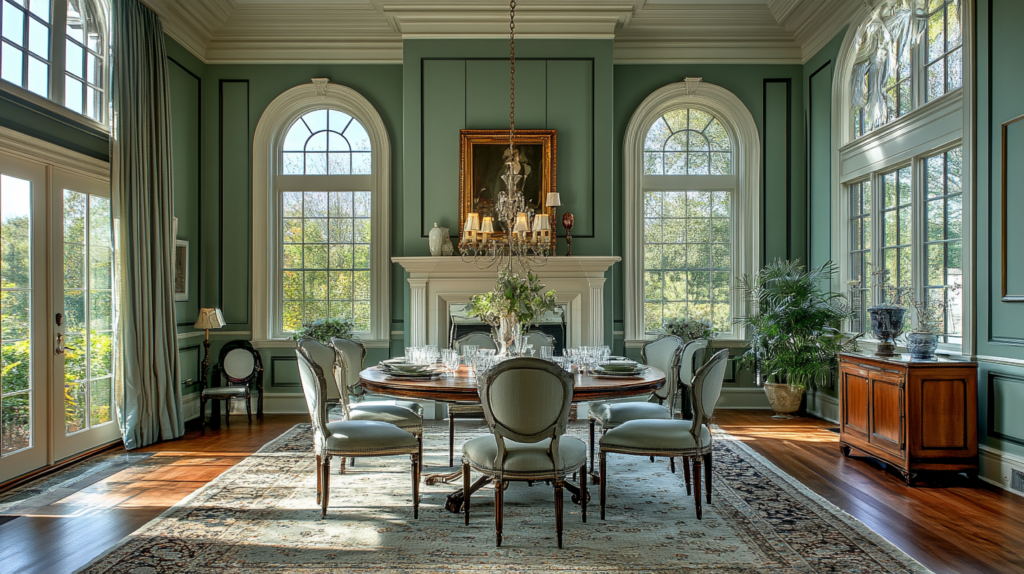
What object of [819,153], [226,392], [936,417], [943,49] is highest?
[943,49]

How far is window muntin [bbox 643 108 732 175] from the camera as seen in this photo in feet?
22.2

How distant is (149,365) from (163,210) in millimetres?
1322

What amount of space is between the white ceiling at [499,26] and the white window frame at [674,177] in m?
0.42

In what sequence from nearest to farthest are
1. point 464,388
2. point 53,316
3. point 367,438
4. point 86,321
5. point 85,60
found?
point 464,388, point 367,438, point 53,316, point 86,321, point 85,60

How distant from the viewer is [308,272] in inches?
265

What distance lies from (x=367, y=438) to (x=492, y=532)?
0.82 meters

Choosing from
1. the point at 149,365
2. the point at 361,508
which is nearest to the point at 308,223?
the point at 149,365

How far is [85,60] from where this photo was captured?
16.0 ft

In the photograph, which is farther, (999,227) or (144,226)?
(144,226)

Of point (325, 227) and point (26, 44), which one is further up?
point (26, 44)

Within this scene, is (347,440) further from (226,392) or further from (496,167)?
(496,167)

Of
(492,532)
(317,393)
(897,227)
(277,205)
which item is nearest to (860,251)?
(897,227)

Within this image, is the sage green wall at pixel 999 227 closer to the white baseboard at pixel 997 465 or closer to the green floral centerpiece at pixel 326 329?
the white baseboard at pixel 997 465

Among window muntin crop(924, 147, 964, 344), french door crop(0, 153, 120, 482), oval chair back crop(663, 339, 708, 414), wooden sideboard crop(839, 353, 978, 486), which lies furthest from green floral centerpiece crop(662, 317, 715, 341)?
french door crop(0, 153, 120, 482)
